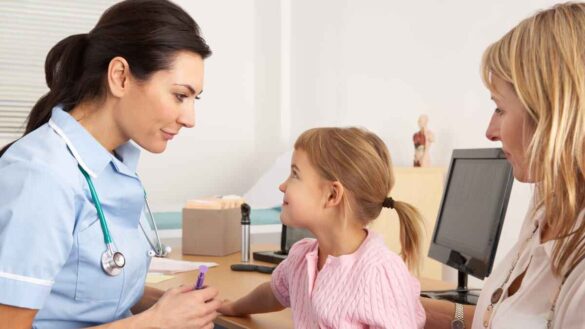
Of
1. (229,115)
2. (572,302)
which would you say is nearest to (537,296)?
(572,302)

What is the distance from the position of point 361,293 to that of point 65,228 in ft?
2.03

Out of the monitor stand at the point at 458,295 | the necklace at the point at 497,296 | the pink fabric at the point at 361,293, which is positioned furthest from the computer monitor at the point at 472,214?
the necklace at the point at 497,296

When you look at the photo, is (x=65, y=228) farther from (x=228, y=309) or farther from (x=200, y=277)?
(x=228, y=309)

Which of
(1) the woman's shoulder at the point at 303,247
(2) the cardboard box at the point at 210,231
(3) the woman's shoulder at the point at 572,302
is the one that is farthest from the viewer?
(2) the cardboard box at the point at 210,231

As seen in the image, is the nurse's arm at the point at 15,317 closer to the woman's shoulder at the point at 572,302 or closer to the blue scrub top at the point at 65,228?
the blue scrub top at the point at 65,228

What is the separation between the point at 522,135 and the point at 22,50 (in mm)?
4190

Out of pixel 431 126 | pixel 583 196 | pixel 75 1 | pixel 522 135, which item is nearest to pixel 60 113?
pixel 522 135

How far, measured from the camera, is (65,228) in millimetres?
1299

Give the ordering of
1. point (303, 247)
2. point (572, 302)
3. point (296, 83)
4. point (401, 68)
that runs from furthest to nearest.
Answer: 1. point (296, 83)
2. point (401, 68)
3. point (303, 247)
4. point (572, 302)

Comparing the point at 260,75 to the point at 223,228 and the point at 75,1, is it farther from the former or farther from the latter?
the point at 223,228

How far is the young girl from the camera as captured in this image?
1452 mm

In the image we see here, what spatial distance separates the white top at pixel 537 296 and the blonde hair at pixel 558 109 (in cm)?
3

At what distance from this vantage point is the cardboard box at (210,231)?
8.57ft

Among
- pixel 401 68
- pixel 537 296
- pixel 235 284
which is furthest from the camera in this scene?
pixel 401 68
